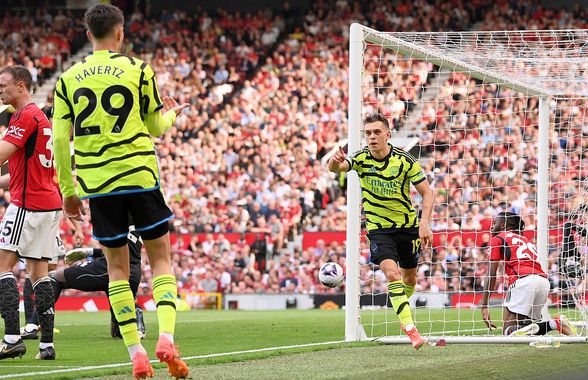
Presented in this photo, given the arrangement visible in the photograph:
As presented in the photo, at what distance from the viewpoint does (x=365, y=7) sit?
3478cm

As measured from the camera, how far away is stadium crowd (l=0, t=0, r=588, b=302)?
865 inches

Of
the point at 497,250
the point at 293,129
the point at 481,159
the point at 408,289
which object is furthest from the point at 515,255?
the point at 293,129

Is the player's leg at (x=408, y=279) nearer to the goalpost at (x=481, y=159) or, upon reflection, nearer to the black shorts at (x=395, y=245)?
the black shorts at (x=395, y=245)

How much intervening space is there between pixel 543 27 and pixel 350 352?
24298 mm

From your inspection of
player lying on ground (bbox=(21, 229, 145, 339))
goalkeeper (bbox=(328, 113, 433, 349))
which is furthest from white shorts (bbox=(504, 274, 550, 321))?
player lying on ground (bbox=(21, 229, 145, 339))

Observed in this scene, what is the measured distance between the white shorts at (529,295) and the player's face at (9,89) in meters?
5.81

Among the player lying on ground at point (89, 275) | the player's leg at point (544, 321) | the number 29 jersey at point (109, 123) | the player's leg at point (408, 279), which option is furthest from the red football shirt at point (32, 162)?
the player's leg at point (544, 321)

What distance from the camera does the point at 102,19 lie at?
21.4 ft

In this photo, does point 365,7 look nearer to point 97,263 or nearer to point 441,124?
point 441,124

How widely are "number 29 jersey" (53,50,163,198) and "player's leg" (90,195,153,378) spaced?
0.14 meters

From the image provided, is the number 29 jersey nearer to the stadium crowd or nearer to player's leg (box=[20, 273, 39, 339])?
player's leg (box=[20, 273, 39, 339])

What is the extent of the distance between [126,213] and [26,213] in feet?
7.96

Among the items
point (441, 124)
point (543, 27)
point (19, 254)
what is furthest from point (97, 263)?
point (543, 27)

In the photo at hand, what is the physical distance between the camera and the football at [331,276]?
10867mm
